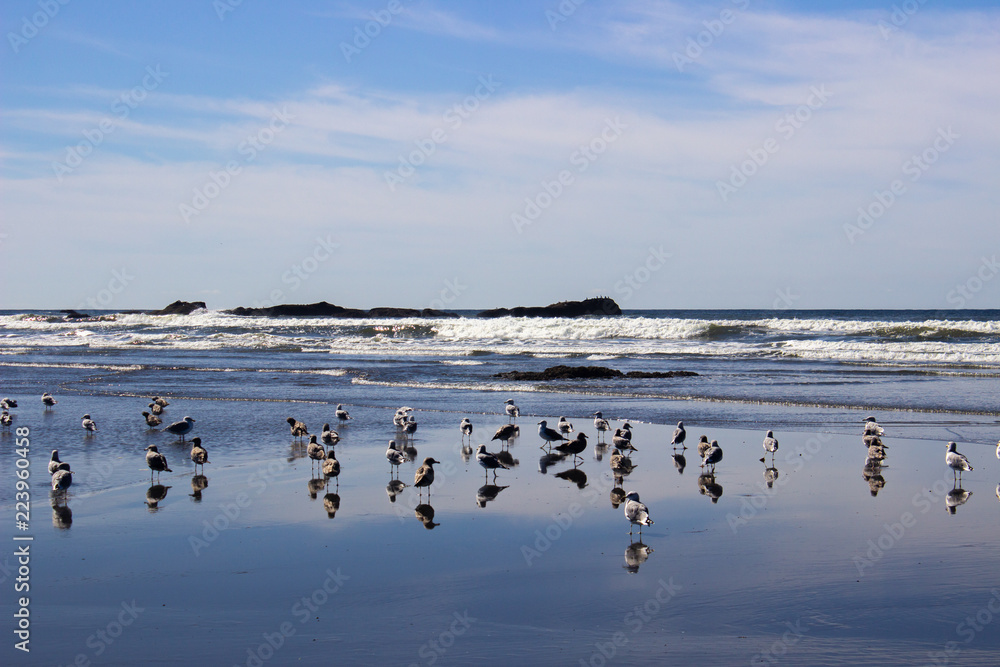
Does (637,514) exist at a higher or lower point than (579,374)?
lower

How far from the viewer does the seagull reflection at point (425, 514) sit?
29.7 ft

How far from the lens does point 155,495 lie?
33.9 feet

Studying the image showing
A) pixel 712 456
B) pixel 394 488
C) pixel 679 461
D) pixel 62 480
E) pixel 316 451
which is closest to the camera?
pixel 62 480

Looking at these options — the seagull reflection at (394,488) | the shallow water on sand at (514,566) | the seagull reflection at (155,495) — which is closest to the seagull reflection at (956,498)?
the shallow water on sand at (514,566)

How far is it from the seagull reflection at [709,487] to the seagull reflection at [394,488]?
3.79m

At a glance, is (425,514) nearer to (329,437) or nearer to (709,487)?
(709,487)

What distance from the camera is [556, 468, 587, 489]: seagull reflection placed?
37.6 ft

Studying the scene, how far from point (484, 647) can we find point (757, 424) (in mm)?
12233

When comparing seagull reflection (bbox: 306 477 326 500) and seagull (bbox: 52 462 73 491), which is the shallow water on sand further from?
seagull (bbox: 52 462 73 491)

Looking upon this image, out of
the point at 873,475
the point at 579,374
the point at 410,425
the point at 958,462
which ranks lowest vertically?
the point at 873,475

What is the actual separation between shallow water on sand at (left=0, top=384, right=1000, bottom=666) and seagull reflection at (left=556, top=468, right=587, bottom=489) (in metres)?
0.08

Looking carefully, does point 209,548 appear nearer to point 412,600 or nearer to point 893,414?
point 412,600

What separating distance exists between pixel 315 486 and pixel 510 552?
3.87 meters

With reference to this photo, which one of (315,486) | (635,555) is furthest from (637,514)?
(315,486)
